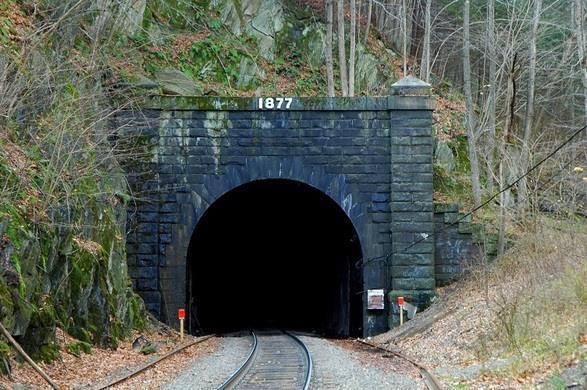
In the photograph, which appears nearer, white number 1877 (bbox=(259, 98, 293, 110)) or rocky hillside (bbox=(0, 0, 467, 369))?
rocky hillside (bbox=(0, 0, 467, 369))

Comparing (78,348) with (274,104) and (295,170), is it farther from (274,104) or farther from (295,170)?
(274,104)

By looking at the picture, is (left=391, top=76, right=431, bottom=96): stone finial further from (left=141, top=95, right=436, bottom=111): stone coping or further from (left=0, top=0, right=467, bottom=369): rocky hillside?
(left=0, top=0, right=467, bottom=369): rocky hillside

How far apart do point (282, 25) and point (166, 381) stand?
69.6 feet

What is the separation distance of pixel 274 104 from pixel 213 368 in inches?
320

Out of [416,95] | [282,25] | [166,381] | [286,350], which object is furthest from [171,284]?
[282,25]

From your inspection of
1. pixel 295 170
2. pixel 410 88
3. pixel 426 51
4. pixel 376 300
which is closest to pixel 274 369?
pixel 376 300

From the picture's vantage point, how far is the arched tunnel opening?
23188 millimetres

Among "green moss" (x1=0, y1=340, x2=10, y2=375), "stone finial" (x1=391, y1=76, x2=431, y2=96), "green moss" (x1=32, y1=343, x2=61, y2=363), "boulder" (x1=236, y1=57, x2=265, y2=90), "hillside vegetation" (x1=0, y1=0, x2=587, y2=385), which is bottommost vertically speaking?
"green moss" (x1=32, y1=343, x2=61, y2=363)

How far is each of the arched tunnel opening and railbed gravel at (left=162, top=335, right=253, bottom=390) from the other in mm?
4650

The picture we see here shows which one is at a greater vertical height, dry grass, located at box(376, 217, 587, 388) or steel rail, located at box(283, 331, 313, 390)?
dry grass, located at box(376, 217, 587, 388)

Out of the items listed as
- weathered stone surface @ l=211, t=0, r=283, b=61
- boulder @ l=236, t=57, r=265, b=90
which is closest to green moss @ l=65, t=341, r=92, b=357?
boulder @ l=236, t=57, r=265, b=90

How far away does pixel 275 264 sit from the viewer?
35156 millimetres

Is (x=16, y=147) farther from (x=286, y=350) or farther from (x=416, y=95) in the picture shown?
(x=416, y=95)

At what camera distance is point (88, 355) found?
12867 mm
